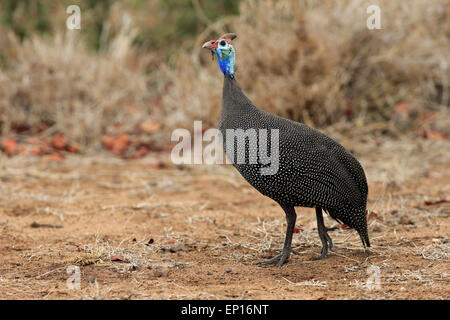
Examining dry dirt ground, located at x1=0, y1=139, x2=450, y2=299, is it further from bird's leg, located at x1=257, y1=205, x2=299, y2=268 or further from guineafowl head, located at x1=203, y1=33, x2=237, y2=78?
guineafowl head, located at x1=203, y1=33, x2=237, y2=78

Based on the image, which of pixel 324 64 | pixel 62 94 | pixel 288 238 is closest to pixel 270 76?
pixel 324 64

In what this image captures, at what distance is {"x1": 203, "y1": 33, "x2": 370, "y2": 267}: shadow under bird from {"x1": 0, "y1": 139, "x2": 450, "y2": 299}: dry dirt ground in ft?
Result: 0.90

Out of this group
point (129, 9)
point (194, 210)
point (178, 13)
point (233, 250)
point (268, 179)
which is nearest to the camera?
point (268, 179)

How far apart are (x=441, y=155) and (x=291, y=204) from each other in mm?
3229

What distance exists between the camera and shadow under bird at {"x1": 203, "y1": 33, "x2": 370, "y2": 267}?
3.01m

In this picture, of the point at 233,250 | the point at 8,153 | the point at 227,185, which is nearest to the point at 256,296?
the point at 233,250

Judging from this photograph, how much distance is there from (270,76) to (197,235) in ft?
8.30

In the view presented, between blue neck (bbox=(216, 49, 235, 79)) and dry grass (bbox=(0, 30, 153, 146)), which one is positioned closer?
blue neck (bbox=(216, 49, 235, 79))

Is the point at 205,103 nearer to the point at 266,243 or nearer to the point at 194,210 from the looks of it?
the point at 194,210

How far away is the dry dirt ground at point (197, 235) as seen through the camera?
279 centimetres

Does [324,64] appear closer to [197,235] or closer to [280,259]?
[197,235]

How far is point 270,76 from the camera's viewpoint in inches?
231

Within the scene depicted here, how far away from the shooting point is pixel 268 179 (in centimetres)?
300

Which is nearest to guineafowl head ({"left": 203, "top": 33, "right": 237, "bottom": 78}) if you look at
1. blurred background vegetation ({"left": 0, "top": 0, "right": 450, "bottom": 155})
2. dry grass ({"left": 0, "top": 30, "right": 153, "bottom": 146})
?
blurred background vegetation ({"left": 0, "top": 0, "right": 450, "bottom": 155})
